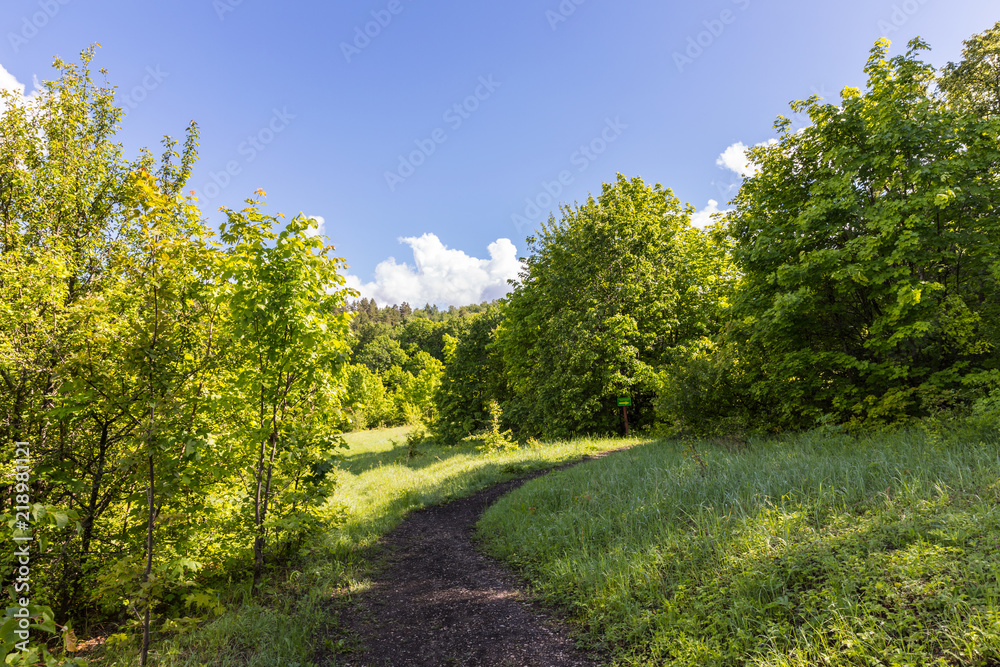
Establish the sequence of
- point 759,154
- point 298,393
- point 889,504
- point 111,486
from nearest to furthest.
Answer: point 889,504, point 111,486, point 298,393, point 759,154

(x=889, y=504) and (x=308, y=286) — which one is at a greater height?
(x=308, y=286)

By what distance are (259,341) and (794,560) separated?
6284 millimetres

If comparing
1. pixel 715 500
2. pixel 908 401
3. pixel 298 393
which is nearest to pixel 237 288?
pixel 298 393

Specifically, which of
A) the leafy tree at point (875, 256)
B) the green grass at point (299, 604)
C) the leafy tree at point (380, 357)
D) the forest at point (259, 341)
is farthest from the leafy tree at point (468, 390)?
the leafy tree at point (380, 357)

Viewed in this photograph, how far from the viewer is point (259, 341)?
510cm

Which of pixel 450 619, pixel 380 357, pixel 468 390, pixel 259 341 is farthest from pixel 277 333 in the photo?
pixel 380 357

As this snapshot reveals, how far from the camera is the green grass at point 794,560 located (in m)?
2.89

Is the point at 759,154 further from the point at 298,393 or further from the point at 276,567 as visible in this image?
the point at 276,567

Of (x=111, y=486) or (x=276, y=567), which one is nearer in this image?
(x=111, y=486)

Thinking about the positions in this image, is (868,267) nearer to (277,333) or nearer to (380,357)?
(277,333)

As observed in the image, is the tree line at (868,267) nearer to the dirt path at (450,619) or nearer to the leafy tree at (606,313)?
the leafy tree at (606,313)

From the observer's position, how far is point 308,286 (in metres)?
5.29

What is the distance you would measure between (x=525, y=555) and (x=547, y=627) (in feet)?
6.47

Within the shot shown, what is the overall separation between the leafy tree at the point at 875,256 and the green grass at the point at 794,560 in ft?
8.77
